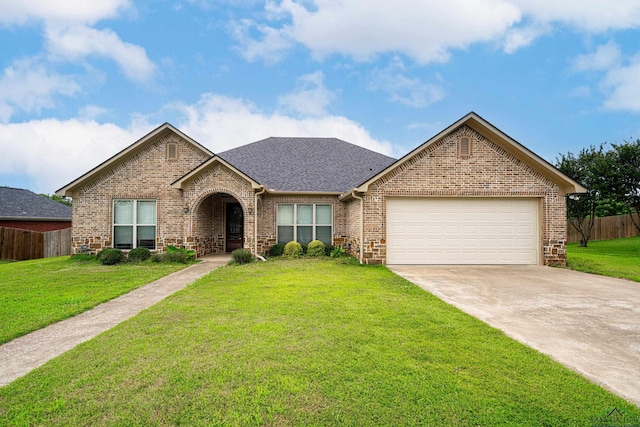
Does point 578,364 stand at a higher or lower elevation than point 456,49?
lower

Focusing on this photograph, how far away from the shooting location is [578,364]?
12.4 feet

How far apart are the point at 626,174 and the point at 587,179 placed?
7.30 ft

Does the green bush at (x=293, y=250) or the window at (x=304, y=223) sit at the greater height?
the window at (x=304, y=223)

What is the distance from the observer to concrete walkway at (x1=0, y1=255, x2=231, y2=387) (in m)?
3.84

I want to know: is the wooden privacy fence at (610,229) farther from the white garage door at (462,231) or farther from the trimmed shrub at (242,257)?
the trimmed shrub at (242,257)

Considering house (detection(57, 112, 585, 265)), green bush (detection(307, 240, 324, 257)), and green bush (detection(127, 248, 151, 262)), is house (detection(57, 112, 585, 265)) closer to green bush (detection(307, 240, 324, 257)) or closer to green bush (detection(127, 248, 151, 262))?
green bush (detection(127, 248, 151, 262))

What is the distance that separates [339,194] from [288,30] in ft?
31.9

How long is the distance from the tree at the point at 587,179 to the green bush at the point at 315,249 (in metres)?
16.7

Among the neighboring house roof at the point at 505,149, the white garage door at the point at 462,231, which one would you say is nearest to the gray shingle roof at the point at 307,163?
the neighboring house roof at the point at 505,149

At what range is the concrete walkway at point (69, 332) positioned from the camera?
384cm

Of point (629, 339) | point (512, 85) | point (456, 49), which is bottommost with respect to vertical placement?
point (629, 339)

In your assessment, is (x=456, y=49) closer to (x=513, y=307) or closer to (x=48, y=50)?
(x=513, y=307)

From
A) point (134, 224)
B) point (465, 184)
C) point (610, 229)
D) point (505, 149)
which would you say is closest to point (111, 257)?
point (134, 224)

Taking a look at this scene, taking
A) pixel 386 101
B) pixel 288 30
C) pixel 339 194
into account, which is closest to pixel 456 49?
pixel 386 101
